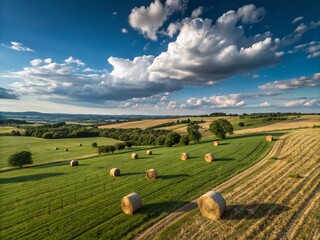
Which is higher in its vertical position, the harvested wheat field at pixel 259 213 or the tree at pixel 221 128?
the tree at pixel 221 128

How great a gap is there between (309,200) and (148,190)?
540 inches

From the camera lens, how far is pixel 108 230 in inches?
549

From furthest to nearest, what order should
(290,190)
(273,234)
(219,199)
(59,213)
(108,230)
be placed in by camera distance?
1. (290,190)
2. (59,213)
3. (219,199)
4. (108,230)
5. (273,234)

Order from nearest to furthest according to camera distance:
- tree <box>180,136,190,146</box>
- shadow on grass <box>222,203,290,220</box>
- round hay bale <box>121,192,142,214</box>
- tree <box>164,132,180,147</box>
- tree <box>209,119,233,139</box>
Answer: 1. shadow on grass <box>222,203,290,220</box>
2. round hay bale <box>121,192,142,214</box>
3. tree <box>209,119,233,139</box>
4. tree <box>180,136,190,146</box>
5. tree <box>164,132,180,147</box>

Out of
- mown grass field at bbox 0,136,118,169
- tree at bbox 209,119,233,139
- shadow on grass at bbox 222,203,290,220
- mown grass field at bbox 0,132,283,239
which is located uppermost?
tree at bbox 209,119,233,139

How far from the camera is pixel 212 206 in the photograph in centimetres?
1505

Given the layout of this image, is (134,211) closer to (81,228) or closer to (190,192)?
(81,228)

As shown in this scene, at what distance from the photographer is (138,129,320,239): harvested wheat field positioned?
13.1 metres

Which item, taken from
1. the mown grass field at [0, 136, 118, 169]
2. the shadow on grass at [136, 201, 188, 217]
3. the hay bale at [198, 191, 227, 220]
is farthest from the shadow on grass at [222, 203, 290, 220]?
the mown grass field at [0, 136, 118, 169]

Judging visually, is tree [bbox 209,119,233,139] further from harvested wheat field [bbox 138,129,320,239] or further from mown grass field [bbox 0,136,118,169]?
harvested wheat field [bbox 138,129,320,239]

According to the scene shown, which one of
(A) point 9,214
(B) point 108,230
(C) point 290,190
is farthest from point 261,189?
(A) point 9,214

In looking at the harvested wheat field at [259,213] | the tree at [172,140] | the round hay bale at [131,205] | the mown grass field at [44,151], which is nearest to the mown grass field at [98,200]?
the round hay bale at [131,205]

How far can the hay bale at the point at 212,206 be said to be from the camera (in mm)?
14898

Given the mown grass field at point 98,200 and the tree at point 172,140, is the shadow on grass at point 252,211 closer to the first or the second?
the mown grass field at point 98,200
